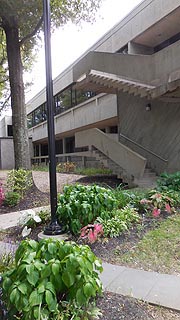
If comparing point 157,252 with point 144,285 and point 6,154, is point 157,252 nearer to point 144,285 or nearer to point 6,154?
point 144,285

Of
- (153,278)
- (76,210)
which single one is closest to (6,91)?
(76,210)

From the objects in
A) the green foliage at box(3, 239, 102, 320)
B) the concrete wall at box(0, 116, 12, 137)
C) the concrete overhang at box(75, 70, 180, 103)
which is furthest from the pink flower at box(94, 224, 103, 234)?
the concrete wall at box(0, 116, 12, 137)

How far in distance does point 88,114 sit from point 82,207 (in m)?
15.6

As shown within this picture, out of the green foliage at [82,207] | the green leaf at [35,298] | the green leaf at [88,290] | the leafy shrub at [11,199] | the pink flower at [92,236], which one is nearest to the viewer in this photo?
the green leaf at [35,298]

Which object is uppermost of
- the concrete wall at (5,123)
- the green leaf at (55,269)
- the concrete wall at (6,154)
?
the concrete wall at (5,123)

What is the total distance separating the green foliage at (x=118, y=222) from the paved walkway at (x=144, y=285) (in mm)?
907

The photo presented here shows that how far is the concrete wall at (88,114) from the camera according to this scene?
666 inches

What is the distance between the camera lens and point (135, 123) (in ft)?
45.5

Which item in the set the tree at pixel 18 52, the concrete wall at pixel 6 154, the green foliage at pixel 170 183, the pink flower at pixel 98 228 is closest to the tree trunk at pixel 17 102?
the tree at pixel 18 52

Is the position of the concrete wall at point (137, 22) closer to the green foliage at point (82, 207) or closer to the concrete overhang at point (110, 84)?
→ the concrete overhang at point (110, 84)

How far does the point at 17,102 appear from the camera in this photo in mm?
9344

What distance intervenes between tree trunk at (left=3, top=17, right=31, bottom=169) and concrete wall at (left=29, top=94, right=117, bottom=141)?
763 cm

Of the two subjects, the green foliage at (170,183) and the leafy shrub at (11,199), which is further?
the leafy shrub at (11,199)

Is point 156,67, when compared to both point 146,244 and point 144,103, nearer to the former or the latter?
point 144,103
